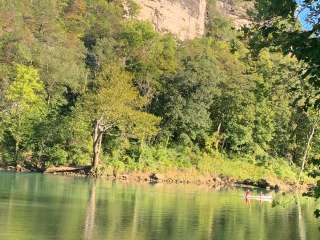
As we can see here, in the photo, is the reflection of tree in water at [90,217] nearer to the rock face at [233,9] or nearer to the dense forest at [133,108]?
the dense forest at [133,108]

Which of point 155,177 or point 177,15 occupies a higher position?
point 177,15

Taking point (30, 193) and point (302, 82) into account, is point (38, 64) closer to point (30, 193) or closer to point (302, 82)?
point (30, 193)

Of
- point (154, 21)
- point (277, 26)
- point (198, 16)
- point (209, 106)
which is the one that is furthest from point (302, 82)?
point (198, 16)

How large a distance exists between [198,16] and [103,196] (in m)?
62.9

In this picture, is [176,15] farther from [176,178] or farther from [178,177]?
[176,178]

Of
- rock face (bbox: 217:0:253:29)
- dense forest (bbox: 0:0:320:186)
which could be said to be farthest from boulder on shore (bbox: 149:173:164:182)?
rock face (bbox: 217:0:253:29)

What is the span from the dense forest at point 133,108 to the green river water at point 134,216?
13.5 metres

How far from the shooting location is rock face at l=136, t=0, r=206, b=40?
85.8 m

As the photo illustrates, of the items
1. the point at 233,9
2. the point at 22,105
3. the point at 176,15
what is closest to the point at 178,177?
the point at 22,105

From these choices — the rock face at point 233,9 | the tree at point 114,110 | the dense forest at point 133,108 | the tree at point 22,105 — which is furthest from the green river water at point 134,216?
the rock face at point 233,9

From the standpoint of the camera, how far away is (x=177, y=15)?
88250mm

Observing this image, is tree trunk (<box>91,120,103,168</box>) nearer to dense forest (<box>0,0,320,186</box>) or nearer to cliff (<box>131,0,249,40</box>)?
dense forest (<box>0,0,320,186</box>)

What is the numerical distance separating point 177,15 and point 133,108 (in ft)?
132

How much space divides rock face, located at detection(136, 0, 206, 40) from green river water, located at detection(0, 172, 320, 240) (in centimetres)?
5192
